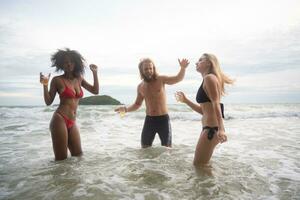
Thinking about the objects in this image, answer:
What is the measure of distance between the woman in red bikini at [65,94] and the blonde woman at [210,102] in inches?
92.4

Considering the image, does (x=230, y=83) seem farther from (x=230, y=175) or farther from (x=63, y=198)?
(x=63, y=198)

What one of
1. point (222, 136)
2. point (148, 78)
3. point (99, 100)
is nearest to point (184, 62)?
point (148, 78)

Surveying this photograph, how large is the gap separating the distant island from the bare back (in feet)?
119

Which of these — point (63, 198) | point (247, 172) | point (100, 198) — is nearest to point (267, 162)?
point (247, 172)

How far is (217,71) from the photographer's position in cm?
455

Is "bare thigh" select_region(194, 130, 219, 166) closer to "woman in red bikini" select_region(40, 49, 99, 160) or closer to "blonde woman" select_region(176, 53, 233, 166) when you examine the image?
"blonde woman" select_region(176, 53, 233, 166)

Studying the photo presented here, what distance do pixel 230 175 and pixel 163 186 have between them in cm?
139

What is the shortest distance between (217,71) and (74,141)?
3109 millimetres

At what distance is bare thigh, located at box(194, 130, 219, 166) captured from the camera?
454cm

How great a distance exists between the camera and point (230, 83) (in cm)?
469

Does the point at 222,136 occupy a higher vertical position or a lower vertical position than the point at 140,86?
lower

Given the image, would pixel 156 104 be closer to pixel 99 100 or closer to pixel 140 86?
pixel 140 86

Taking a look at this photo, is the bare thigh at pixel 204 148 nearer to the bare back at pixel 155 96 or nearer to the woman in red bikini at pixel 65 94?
the bare back at pixel 155 96

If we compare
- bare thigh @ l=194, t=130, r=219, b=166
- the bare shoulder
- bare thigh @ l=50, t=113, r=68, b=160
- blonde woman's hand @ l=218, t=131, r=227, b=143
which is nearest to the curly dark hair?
bare thigh @ l=50, t=113, r=68, b=160
